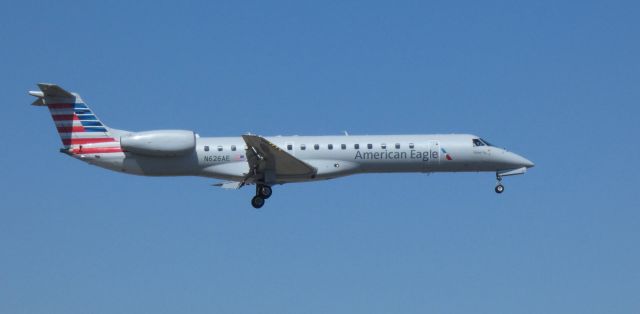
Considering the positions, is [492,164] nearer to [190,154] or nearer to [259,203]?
[259,203]

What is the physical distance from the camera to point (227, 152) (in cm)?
3966

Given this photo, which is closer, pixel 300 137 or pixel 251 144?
pixel 251 144

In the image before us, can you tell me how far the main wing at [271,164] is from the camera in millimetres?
37487

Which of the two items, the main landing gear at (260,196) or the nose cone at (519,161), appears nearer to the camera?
the main landing gear at (260,196)

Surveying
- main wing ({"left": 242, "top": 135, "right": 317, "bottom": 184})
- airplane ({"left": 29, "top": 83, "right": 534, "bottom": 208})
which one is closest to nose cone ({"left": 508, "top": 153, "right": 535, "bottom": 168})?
airplane ({"left": 29, "top": 83, "right": 534, "bottom": 208})

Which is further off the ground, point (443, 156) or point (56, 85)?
point (56, 85)

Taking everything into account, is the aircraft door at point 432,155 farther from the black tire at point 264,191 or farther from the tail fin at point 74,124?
the tail fin at point 74,124

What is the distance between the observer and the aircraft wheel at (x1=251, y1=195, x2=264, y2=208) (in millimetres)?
39250

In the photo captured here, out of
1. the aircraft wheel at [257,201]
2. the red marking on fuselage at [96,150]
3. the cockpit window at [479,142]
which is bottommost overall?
the aircraft wheel at [257,201]

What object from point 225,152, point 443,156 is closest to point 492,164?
point 443,156

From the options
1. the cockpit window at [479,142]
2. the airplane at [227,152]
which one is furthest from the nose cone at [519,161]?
the airplane at [227,152]

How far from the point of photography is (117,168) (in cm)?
3941

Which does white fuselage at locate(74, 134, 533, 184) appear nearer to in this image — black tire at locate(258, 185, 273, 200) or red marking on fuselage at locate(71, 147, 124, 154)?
red marking on fuselage at locate(71, 147, 124, 154)

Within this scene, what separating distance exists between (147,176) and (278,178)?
208 inches
